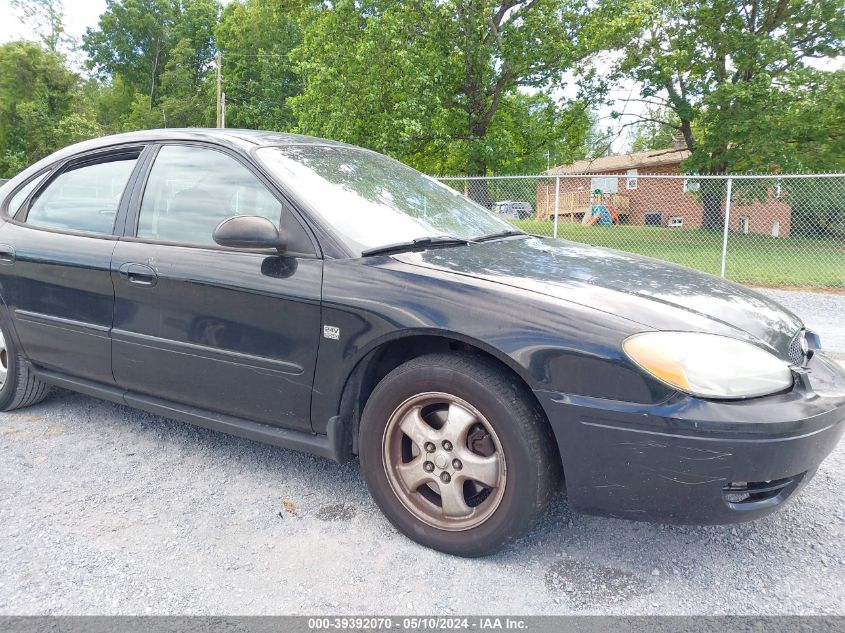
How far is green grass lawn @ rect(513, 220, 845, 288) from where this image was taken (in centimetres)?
1152

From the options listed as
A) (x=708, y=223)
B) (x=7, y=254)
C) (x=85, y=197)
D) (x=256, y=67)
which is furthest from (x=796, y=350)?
(x=256, y=67)

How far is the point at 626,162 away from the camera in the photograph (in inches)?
1793

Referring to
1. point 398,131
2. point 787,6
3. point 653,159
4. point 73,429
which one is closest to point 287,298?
point 73,429

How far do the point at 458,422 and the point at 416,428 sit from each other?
0.18 metres

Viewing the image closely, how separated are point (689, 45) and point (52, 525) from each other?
24.3 m

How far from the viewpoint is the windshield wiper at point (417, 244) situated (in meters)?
2.63

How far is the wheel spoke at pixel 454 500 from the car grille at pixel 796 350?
125 cm

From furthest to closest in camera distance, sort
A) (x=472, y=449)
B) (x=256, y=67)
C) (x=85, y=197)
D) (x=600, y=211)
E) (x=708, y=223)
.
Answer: (x=256, y=67) → (x=708, y=223) → (x=600, y=211) → (x=85, y=197) → (x=472, y=449)

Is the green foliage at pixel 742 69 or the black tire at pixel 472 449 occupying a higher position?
the green foliage at pixel 742 69

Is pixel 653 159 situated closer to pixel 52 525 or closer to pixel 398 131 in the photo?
pixel 398 131

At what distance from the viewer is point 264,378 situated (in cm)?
273

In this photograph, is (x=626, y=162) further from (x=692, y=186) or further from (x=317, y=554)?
(x=317, y=554)

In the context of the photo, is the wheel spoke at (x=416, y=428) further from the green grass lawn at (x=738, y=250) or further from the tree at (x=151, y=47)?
the tree at (x=151, y=47)

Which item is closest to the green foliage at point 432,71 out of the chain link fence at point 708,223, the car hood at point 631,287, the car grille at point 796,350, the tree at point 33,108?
the chain link fence at point 708,223
